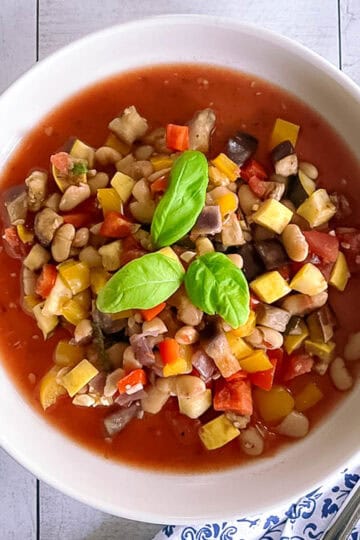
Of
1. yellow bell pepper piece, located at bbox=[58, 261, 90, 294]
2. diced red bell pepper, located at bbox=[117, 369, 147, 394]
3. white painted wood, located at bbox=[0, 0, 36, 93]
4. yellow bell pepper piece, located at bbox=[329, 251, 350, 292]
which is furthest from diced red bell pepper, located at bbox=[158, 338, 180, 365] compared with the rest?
white painted wood, located at bbox=[0, 0, 36, 93]

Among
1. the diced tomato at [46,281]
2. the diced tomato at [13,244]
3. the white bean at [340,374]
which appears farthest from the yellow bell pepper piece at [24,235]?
the white bean at [340,374]

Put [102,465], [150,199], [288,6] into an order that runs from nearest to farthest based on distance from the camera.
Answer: [150,199], [102,465], [288,6]

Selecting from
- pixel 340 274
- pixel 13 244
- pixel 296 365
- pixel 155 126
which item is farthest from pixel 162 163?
pixel 296 365

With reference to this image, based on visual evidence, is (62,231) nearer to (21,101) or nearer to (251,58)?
(21,101)

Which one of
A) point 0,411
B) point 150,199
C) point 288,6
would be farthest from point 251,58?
point 0,411

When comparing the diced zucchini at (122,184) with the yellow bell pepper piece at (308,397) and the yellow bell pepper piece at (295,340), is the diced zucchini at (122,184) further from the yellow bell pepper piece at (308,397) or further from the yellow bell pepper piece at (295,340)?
the yellow bell pepper piece at (308,397)

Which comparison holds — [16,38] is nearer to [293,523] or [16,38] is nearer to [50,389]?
[50,389]

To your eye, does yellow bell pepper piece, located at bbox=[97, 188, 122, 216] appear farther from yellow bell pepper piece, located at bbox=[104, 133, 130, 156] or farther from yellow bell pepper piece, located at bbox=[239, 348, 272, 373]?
yellow bell pepper piece, located at bbox=[239, 348, 272, 373]
